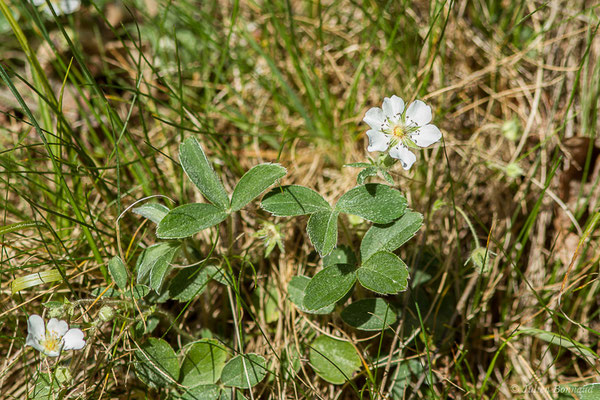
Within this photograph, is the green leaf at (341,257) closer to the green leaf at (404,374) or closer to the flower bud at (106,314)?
the green leaf at (404,374)

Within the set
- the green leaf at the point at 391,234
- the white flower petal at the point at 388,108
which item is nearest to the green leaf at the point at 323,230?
the green leaf at the point at 391,234

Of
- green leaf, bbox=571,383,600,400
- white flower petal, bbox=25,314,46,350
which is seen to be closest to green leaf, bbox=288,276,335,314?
white flower petal, bbox=25,314,46,350

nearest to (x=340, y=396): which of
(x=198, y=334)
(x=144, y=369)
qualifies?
(x=198, y=334)

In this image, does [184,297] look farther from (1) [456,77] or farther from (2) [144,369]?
(1) [456,77]

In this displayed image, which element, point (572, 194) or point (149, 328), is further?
point (572, 194)

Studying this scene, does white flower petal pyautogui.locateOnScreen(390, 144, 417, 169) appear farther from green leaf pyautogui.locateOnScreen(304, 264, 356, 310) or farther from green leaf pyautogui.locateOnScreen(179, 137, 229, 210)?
green leaf pyautogui.locateOnScreen(179, 137, 229, 210)

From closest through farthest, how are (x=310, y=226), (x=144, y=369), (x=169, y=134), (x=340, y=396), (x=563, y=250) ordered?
(x=310, y=226)
(x=144, y=369)
(x=340, y=396)
(x=563, y=250)
(x=169, y=134)
